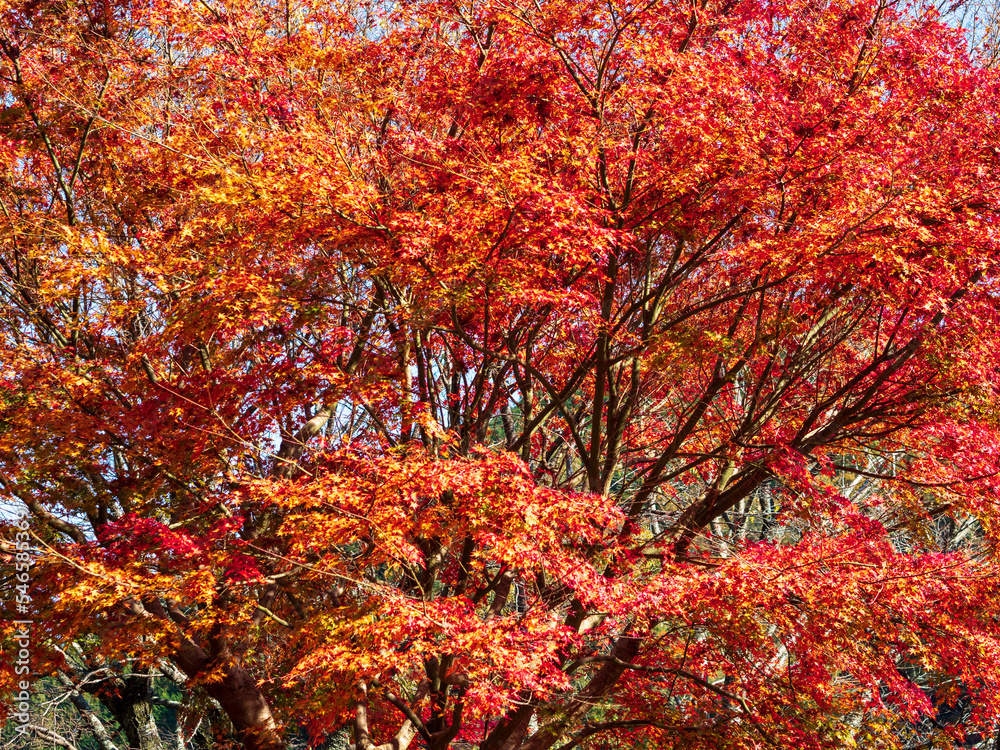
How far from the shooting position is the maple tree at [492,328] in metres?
6.45

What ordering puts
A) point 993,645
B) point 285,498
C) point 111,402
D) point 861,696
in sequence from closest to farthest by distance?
point 285,498 < point 993,645 < point 111,402 < point 861,696

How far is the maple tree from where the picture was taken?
645 cm

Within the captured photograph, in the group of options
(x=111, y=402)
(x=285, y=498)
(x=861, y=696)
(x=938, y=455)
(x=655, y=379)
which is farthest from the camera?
(x=861, y=696)

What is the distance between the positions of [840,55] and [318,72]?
5.80 meters

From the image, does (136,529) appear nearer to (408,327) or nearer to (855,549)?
(408,327)

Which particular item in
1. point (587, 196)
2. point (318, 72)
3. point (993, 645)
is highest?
point (318, 72)

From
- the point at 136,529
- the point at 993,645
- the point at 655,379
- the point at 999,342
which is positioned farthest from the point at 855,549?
the point at 136,529

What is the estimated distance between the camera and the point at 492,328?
30.0 feet

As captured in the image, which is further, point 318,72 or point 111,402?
point 318,72

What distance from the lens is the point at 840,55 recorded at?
24.7ft
